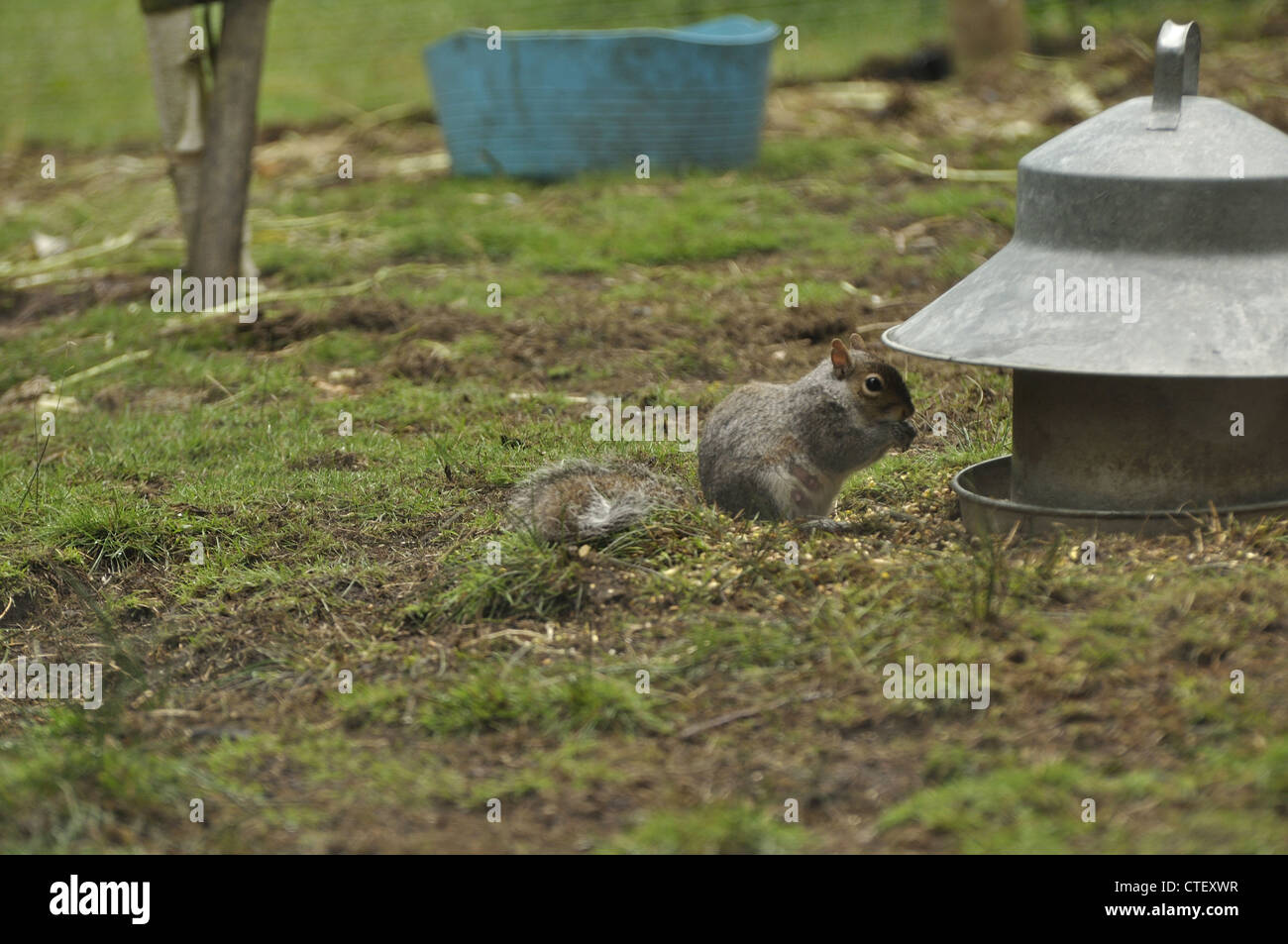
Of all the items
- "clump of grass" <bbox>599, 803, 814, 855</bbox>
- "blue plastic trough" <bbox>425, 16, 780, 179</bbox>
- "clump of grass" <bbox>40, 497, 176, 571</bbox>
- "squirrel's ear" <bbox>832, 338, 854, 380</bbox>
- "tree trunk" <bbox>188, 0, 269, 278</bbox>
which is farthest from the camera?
"blue plastic trough" <bbox>425, 16, 780, 179</bbox>

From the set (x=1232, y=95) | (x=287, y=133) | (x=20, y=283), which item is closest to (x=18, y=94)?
(x=287, y=133)

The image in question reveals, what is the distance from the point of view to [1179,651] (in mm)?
3867

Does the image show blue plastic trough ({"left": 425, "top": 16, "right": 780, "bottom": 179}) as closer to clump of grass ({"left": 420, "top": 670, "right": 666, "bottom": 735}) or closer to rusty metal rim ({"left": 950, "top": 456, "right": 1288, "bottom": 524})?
rusty metal rim ({"left": 950, "top": 456, "right": 1288, "bottom": 524})

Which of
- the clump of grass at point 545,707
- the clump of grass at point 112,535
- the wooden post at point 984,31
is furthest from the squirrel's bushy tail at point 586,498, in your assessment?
the wooden post at point 984,31

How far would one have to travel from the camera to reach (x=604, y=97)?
35.1 ft

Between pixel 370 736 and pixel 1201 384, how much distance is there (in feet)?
8.26

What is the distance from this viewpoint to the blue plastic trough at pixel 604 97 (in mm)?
10609

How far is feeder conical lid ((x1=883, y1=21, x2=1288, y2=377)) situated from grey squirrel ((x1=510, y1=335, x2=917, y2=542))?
0.58m

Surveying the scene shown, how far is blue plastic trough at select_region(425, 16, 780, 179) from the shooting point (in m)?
10.6

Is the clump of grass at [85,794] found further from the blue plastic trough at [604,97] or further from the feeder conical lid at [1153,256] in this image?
the blue plastic trough at [604,97]

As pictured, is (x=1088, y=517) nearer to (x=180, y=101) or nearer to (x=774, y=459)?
(x=774, y=459)

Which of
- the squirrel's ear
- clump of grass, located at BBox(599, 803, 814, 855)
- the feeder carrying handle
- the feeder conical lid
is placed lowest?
clump of grass, located at BBox(599, 803, 814, 855)

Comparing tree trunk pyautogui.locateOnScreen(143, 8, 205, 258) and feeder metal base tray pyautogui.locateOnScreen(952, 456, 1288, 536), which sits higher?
tree trunk pyautogui.locateOnScreen(143, 8, 205, 258)

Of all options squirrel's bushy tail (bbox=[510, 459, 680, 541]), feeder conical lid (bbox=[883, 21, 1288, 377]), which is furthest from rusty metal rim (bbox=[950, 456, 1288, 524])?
squirrel's bushy tail (bbox=[510, 459, 680, 541])
